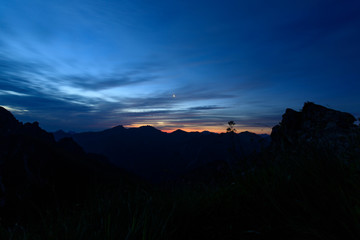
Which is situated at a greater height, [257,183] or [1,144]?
[257,183]

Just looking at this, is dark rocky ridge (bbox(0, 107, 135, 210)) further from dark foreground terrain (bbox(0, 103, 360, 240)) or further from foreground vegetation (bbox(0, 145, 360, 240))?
foreground vegetation (bbox(0, 145, 360, 240))

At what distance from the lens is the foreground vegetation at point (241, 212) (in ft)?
6.21

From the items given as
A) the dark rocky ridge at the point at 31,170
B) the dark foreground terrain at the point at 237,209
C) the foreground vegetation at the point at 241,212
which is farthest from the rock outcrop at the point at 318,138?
the dark rocky ridge at the point at 31,170

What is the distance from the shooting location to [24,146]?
A: 110375mm

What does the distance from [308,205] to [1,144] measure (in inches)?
5899

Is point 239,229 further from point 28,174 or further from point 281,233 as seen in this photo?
point 28,174

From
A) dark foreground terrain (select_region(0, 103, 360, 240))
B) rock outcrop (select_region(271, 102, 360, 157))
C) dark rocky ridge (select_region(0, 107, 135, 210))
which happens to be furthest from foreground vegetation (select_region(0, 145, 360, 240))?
dark rocky ridge (select_region(0, 107, 135, 210))

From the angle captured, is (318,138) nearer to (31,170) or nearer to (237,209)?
(237,209)

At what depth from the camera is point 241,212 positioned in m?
2.67

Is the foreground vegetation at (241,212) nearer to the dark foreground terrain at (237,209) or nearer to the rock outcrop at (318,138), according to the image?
the dark foreground terrain at (237,209)

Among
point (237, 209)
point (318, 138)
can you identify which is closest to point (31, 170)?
point (237, 209)

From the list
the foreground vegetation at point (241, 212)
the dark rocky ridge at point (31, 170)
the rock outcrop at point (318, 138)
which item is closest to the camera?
the foreground vegetation at point (241, 212)

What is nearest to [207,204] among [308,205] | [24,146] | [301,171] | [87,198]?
[308,205]

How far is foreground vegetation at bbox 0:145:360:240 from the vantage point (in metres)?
1.89
